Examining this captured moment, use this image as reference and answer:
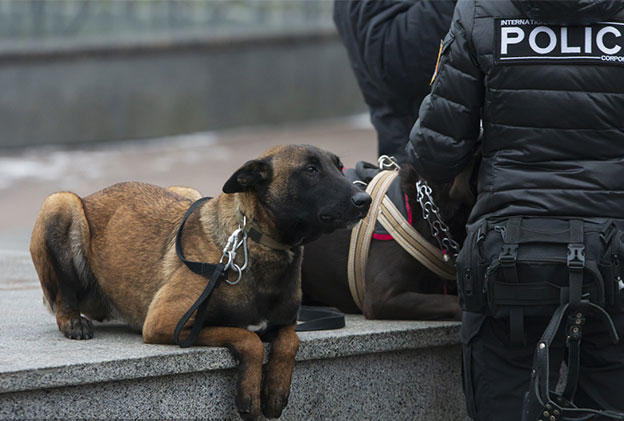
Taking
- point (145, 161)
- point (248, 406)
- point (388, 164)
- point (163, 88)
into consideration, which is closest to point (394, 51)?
point (388, 164)

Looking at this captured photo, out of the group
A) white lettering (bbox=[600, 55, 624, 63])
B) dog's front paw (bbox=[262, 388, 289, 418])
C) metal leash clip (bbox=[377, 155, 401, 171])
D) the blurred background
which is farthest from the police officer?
the blurred background

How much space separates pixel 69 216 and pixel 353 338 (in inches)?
55.1

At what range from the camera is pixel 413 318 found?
4.62m

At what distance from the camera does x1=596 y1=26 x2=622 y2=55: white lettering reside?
3.41m

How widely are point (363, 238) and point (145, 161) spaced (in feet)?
36.4

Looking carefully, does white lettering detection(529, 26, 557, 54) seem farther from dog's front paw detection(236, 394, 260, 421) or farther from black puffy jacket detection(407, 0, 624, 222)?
dog's front paw detection(236, 394, 260, 421)

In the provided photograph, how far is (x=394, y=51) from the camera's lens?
530 centimetres

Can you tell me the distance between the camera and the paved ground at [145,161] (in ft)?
40.0

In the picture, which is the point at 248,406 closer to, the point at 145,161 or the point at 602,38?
the point at 602,38

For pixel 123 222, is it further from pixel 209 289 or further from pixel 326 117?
pixel 326 117

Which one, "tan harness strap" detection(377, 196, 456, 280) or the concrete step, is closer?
the concrete step

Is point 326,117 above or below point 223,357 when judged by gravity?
below

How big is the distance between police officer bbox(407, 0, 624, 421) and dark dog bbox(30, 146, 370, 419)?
0.56m

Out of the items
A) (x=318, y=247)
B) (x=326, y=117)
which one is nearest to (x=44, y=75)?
(x=326, y=117)
